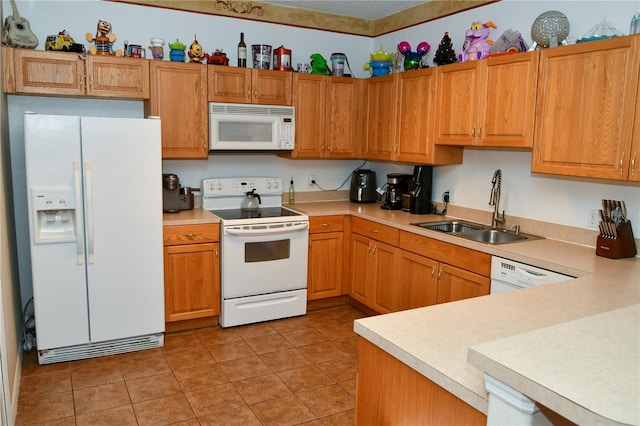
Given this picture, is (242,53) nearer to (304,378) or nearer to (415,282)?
(415,282)

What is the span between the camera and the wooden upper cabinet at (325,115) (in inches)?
173

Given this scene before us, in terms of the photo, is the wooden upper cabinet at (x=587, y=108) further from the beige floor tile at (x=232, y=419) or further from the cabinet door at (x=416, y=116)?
the beige floor tile at (x=232, y=419)

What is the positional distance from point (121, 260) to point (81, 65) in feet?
4.64

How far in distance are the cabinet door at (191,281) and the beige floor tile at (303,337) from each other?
62 cm

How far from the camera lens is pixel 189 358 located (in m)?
3.48

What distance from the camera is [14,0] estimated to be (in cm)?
345

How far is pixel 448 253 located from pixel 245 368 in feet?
5.14

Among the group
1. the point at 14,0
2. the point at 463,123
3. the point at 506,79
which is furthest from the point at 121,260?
the point at 506,79

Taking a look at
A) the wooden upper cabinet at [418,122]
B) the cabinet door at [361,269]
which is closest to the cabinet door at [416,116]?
the wooden upper cabinet at [418,122]

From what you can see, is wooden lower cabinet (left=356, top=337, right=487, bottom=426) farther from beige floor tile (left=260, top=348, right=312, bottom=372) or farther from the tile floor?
beige floor tile (left=260, top=348, right=312, bottom=372)

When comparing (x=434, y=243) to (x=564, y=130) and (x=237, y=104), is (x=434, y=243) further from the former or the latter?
(x=237, y=104)

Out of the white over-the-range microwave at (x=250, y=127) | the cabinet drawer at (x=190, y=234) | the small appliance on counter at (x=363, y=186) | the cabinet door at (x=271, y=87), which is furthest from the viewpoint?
the small appliance on counter at (x=363, y=186)

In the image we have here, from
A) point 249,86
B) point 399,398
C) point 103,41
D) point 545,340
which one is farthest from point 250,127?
point 545,340

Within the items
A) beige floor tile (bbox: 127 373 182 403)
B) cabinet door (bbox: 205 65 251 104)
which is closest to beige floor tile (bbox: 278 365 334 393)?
beige floor tile (bbox: 127 373 182 403)
